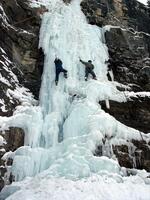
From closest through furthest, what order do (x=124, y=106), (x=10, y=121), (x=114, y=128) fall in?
(x=10, y=121) → (x=114, y=128) → (x=124, y=106)

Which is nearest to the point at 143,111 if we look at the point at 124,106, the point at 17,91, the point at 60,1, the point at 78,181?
the point at 124,106

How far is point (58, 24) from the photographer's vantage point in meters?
19.0

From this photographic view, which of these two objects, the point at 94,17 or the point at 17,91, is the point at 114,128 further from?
the point at 94,17

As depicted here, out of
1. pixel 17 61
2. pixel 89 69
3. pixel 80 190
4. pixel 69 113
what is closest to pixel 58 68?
pixel 89 69

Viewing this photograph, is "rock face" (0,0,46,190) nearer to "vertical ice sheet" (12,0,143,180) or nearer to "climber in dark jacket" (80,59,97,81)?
"vertical ice sheet" (12,0,143,180)

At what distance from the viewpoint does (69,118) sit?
549 inches

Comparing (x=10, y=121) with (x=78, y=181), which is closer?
(x=78, y=181)

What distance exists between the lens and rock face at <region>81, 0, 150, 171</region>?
14.2m

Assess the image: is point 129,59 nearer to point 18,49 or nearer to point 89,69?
point 89,69

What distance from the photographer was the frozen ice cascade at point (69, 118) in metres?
11.9

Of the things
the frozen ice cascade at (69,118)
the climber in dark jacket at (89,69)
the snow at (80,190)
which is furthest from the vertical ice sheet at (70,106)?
the snow at (80,190)

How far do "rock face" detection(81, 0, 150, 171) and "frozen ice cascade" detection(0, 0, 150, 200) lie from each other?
415 millimetres

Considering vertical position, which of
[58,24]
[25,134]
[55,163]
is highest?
[58,24]

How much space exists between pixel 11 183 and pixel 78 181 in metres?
1.96
